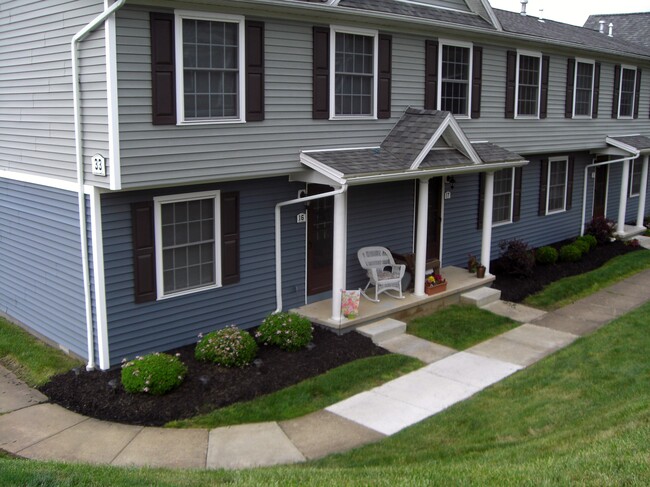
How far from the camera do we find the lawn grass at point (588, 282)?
14453 millimetres

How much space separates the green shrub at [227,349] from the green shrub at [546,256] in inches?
364

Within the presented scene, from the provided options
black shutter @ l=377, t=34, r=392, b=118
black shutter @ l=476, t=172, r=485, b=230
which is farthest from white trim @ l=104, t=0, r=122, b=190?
black shutter @ l=476, t=172, r=485, b=230

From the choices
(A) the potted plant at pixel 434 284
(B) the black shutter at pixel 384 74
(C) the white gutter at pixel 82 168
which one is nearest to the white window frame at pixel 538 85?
(B) the black shutter at pixel 384 74

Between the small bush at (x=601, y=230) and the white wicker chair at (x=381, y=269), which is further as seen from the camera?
the small bush at (x=601, y=230)

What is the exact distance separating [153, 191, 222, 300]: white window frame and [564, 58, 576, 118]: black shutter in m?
10.7

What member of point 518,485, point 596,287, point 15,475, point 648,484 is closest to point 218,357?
point 15,475

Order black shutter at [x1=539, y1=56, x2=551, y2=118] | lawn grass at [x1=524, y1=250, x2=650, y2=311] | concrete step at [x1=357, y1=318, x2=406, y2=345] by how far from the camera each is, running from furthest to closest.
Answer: black shutter at [x1=539, y1=56, x2=551, y2=118]
lawn grass at [x1=524, y1=250, x2=650, y2=311]
concrete step at [x1=357, y1=318, x2=406, y2=345]

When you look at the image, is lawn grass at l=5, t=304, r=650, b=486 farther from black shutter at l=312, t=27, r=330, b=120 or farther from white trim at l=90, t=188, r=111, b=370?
black shutter at l=312, t=27, r=330, b=120

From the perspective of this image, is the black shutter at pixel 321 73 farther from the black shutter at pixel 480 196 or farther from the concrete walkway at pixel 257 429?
the black shutter at pixel 480 196

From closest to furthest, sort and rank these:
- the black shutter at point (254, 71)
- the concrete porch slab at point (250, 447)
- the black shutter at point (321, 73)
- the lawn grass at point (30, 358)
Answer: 1. the concrete porch slab at point (250, 447)
2. the lawn grass at point (30, 358)
3. the black shutter at point (254, 71)
4. the black shutter at point (321, 73)

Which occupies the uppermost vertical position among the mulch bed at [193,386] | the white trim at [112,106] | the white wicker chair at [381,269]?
the white trim at [112,106]

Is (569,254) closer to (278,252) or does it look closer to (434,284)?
(434,284)

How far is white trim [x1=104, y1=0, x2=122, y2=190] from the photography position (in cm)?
873

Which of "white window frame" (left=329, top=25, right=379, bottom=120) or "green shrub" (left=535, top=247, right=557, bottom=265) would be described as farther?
"green shrub" (left=535, top=247, right=557, bottom=265)
